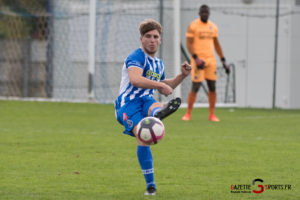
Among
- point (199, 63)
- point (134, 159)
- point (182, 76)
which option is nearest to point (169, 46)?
point (199, 63)

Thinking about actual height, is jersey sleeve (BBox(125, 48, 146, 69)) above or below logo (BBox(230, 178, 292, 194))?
above

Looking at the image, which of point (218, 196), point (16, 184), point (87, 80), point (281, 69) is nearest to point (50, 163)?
point (16, 184)

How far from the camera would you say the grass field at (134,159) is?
5.83 metres

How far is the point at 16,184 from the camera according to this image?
6078 millimetres

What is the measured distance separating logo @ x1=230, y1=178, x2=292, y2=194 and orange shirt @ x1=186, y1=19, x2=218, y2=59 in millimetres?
6859

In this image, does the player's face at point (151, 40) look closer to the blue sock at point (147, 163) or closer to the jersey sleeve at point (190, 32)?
the blue sock at point (147, 163)

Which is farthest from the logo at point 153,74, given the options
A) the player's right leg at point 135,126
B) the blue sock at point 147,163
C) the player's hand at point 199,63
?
the player's hand at point 199,63

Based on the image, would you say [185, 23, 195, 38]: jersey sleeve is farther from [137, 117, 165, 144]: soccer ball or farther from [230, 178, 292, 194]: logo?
[137, 117, 165, 144]: soccer ball

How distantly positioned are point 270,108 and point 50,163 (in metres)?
11.1

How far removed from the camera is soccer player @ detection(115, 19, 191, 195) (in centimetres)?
560

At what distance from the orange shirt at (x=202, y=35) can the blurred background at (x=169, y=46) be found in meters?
4.43

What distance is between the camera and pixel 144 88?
565 centimetres

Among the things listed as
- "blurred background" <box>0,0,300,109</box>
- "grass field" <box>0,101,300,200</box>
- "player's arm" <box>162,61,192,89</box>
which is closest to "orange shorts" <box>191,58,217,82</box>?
"grass field" <box>0,101,300,200</box>

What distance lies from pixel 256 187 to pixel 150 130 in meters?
1.27
